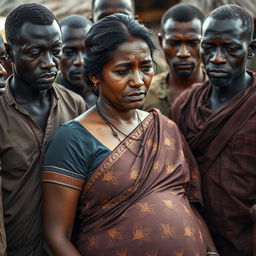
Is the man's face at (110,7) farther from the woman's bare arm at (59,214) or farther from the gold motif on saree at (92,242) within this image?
the gold motif on saree at (92,242)

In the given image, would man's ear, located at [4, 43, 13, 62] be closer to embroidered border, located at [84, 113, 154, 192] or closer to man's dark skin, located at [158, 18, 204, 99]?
embroidered border, located at [84, 113, 154, 192]

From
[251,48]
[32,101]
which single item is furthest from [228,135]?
[32,101]

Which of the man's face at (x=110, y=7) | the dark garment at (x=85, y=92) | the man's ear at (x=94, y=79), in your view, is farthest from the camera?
the man's face at (x=110, y=7)

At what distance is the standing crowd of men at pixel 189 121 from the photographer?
317 centimetres

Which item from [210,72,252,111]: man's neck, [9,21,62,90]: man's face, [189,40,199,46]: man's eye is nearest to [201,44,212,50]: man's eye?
[210,72,252,111]: man's neck

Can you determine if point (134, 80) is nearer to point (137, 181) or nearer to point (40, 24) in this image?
point (137, 181)

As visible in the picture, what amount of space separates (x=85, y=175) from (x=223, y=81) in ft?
3.82

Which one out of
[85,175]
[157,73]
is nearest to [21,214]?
[85,175]

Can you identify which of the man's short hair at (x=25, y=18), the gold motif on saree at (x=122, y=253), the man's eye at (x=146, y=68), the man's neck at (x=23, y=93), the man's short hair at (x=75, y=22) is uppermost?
the man's short hair at (x=25, y=18)

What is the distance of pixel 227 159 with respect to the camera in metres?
3.43

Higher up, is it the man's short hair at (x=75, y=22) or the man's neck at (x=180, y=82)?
the man's short hair at (x=75, y=22)

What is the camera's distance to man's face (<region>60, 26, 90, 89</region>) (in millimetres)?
4559

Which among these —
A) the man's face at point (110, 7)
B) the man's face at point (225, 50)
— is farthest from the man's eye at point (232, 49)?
the man's face at point (110, 7)

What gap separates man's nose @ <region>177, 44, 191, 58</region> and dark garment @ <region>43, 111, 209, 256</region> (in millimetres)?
1913
